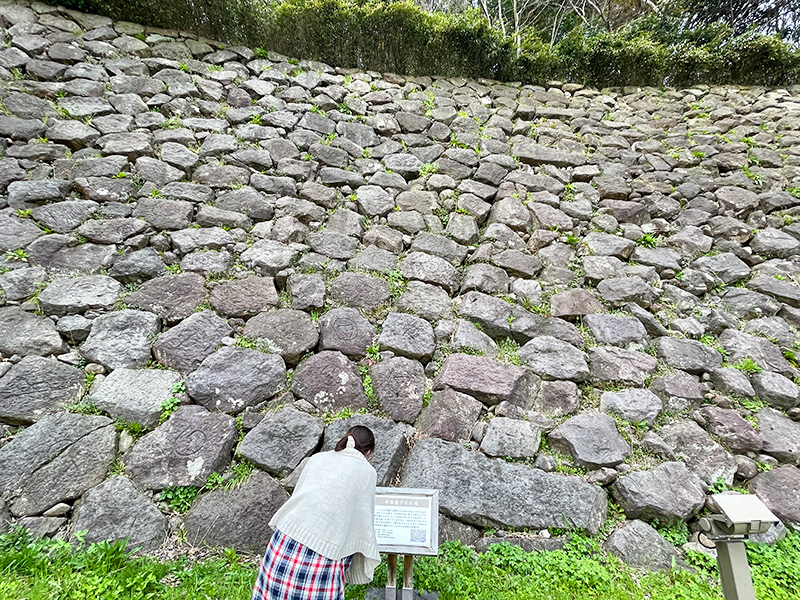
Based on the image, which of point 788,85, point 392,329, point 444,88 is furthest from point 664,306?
point 788,85

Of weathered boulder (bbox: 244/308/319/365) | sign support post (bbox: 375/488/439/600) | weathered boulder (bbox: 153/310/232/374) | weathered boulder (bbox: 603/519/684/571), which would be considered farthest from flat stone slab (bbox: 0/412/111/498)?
weathered boulder (bbox: 603/519/684/571)

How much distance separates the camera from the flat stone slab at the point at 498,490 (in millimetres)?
2664

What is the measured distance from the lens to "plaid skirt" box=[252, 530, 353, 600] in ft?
5.97

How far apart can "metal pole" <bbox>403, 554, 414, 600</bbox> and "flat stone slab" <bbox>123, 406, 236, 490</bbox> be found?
135 centimetres

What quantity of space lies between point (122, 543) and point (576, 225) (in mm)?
5058

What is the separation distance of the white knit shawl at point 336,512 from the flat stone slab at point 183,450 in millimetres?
965

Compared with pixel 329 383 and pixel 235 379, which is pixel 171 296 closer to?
pixel 235 379

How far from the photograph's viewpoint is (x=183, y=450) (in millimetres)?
2678

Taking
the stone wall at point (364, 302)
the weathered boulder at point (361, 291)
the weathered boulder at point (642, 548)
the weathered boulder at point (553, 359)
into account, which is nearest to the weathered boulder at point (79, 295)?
the stone wall at point (364, 302)

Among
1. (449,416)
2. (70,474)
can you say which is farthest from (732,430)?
(70,474)

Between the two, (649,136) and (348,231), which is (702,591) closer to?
(348,231)

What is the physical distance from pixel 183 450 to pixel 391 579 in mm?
1548

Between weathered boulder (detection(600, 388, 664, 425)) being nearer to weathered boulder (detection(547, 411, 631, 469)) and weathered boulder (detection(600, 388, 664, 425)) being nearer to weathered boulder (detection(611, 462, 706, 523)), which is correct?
weathered boulder (detection(547, 411, 631, 469))

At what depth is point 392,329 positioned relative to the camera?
3584mm
